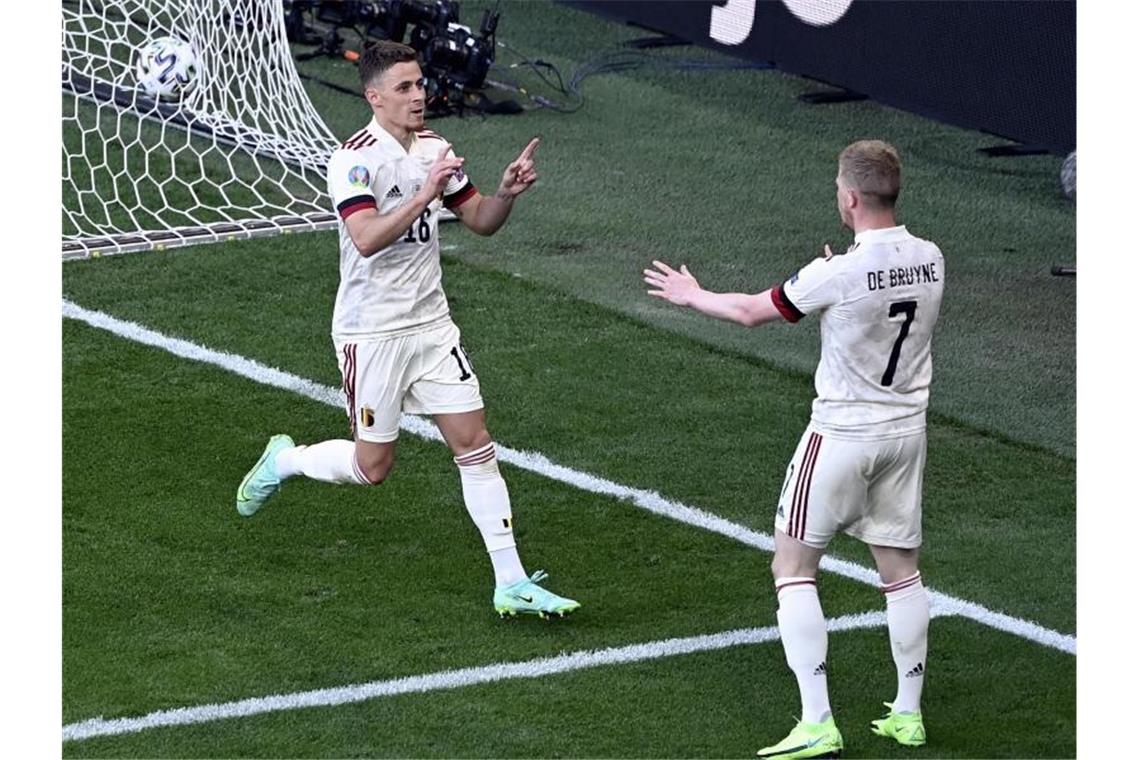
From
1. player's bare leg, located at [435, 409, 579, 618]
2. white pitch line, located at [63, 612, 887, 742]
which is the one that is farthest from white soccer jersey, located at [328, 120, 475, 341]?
white pitch line, located at [63, 612, 887, 742]

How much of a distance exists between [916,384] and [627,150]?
25.1ft

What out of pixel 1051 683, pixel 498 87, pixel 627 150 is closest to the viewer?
pixel 1051 683

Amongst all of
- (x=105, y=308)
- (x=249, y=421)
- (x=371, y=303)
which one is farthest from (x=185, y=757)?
(x=105, y=308)

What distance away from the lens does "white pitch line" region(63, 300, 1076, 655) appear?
294 inches

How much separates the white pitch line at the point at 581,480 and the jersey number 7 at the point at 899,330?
159 cm

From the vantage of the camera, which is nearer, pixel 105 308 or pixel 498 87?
pixel 105 308

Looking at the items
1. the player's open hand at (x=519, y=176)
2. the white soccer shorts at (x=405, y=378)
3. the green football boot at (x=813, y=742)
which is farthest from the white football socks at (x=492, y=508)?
the green football boot at (x=813, y=742)

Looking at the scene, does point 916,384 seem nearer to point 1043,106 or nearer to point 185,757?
point 185,757

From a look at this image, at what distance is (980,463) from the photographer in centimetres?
905

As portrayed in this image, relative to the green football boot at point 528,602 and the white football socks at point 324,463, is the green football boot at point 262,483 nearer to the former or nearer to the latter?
the white football socks at point 324,463

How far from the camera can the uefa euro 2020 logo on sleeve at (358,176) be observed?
281 inches

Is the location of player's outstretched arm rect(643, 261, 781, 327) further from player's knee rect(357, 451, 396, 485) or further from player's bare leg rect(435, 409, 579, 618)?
player's knee rect(357, 451, 396, 485)

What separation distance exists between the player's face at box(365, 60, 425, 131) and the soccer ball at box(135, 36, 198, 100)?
6.21 metres

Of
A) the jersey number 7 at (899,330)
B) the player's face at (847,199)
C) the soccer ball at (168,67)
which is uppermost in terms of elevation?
the soccer ball at (168,67)
